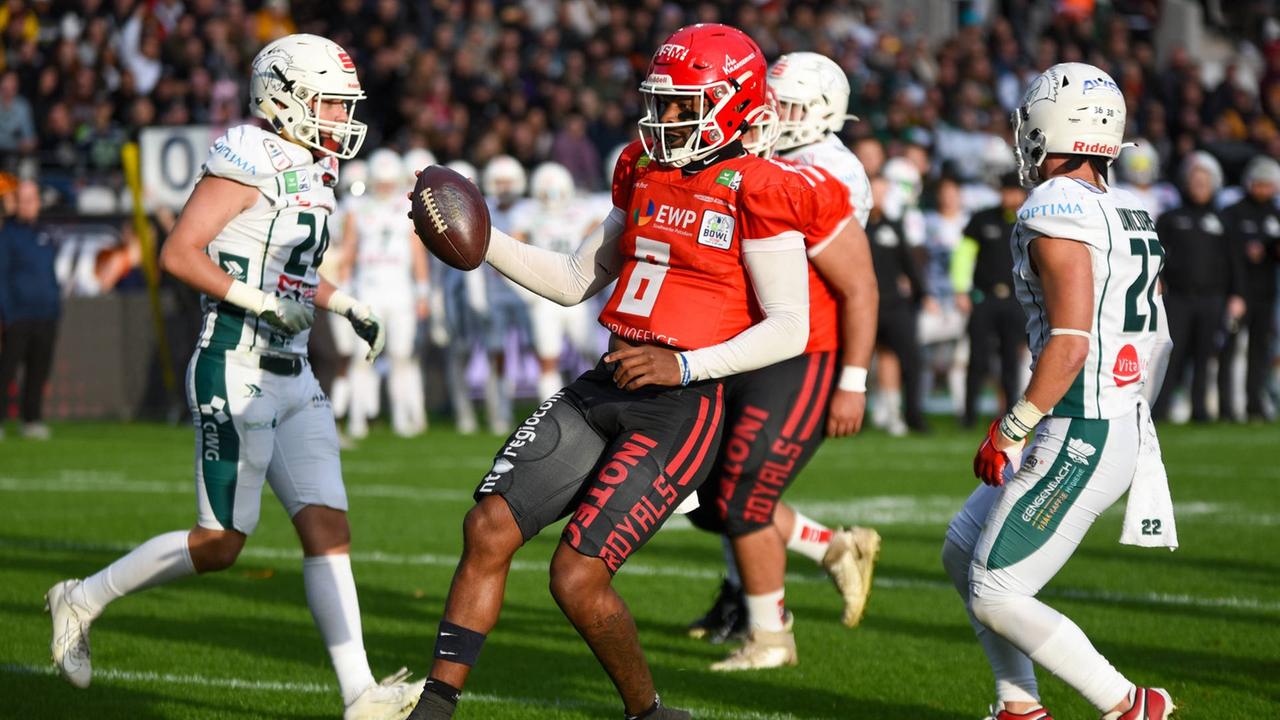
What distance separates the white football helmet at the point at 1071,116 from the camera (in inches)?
182

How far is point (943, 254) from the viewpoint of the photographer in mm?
18125

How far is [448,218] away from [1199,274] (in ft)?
40.2

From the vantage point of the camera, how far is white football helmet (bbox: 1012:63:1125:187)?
463cm

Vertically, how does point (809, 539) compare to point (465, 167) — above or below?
below

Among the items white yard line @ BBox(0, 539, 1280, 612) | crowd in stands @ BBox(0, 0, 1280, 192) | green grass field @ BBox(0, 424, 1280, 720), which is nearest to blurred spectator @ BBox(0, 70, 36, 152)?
crowd in stands @ BBox(0, 0, 1280, 192)

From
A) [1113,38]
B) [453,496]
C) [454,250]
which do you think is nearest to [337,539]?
[454,250]

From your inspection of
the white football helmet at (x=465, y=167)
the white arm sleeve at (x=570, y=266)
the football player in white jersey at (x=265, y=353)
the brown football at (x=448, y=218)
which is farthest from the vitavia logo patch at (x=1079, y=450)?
the white football helmet at (x=465, y=167)

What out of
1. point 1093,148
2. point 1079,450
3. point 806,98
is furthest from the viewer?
point 806,98

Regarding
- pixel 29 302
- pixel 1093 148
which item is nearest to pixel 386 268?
pixel 29 302

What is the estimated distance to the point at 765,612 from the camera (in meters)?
6.13

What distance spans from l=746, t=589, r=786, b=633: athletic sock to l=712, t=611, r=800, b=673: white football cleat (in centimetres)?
1

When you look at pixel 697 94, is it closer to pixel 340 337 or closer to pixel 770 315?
pixel 770 315

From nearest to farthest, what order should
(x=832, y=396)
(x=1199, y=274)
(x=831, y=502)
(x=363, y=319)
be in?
1. (x=363, y=319)
2. (x=832, y=396)
3. (x=831, y=502)
4. (x=1199, y=274)

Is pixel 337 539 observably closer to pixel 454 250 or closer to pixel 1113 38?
pixel 454 250
